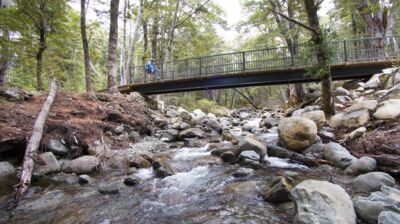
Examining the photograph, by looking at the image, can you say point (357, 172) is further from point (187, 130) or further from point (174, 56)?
point (174, 56)

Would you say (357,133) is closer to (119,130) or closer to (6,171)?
(119,130)

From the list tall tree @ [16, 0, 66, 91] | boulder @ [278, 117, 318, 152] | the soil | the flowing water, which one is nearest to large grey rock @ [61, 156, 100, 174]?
the flowing water

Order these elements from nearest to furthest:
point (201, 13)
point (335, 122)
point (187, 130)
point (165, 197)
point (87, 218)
A: point (87, 218), point (165, 197), point (335, 122), point (187, 130), point (201, 13)

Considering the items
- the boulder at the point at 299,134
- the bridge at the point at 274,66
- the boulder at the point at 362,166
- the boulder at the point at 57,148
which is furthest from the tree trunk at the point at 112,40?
the boulder at the point at 362,166

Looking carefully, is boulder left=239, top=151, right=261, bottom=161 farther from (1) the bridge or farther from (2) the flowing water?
(1) the bridge

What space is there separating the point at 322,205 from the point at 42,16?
10.9 meters

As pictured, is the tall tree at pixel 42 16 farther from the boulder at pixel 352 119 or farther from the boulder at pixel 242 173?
the boulder at pixel 352 119

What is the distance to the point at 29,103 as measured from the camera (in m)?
7.25

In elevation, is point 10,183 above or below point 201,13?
below

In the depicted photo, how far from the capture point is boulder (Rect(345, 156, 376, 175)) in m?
4.64

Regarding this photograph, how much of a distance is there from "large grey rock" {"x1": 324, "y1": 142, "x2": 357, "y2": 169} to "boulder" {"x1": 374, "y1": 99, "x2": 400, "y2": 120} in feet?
4.92

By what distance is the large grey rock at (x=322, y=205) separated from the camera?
276cm

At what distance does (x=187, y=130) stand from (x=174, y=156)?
119 inches

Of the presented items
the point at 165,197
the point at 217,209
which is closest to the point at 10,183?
the point at 165,197
